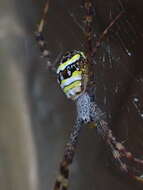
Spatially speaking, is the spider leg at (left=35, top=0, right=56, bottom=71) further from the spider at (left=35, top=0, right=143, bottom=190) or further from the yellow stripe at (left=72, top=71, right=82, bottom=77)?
the yellow stripe at (left=72, top=71, right=82, bottom=77)

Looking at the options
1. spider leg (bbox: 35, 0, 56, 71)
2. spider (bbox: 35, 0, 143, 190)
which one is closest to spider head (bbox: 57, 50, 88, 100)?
spider (bbox: 35, 0, 143, 190)

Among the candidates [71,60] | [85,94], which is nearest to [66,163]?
[85,94]

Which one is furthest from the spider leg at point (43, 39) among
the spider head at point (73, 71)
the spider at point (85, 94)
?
the spider head at point (73, 71)

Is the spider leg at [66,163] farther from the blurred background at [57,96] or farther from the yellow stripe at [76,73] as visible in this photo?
the yellow stripe at [76,73]

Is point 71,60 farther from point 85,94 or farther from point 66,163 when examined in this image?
point 66,163

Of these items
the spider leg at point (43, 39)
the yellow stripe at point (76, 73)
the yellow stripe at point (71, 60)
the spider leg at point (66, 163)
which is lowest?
the spider leg at point (66, 163)

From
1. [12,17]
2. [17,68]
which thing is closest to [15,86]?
[17,68]
